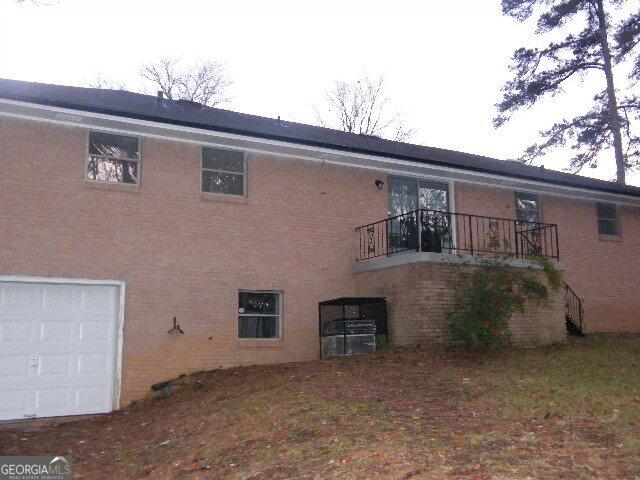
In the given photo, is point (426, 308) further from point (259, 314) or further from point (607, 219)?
point (607, 219)

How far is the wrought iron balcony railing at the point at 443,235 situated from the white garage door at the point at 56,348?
558cm

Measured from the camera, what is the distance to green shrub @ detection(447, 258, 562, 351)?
11.0 meters

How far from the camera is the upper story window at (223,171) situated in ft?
40.9

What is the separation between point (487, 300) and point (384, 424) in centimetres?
480

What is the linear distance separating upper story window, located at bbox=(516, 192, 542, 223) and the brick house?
1.57 metres

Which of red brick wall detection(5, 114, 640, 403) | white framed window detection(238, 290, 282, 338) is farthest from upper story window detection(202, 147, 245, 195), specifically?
white framed window detection(238, 290, 282, 338)

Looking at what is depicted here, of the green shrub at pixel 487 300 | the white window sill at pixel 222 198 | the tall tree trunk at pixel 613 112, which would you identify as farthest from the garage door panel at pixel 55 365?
the tall tree trunk at pixel 613 112

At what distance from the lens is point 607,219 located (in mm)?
18109

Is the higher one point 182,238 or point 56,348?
point 182,238

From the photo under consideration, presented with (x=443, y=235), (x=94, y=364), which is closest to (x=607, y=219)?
(x=443, y=235)

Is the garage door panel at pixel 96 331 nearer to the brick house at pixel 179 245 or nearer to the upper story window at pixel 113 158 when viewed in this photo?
the brick house at pixel 179 245

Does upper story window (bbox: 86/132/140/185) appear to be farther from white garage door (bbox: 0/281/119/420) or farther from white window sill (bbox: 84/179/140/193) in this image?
white garage door (bbox: 0/281/119/420)

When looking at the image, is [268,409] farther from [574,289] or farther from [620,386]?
[574,289]

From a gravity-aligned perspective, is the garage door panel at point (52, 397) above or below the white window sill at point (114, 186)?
below
